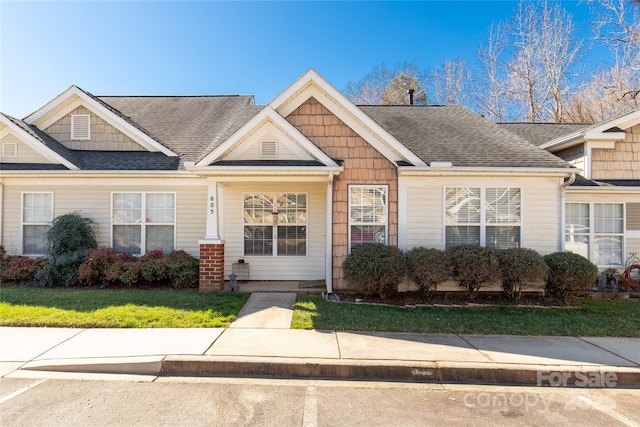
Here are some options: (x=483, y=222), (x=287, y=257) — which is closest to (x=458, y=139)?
(x=483, y=222)

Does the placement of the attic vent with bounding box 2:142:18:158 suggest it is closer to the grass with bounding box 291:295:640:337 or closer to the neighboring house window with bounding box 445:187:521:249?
the grass with bounding box 291:295:640:337

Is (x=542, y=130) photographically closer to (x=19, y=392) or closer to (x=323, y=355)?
(x=323, y=355)

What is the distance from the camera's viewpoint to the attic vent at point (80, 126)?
10.5 meters

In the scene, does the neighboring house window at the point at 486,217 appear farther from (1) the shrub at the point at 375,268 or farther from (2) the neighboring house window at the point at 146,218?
(2) the neighboring house window at the point at 146,218

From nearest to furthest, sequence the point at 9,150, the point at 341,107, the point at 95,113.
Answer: the point at 341,107 < the point at 9,150 < the point at 95,113

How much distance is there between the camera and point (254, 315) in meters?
6.43

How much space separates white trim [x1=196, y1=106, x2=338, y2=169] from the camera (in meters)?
7.80

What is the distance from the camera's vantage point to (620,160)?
31.7 ft

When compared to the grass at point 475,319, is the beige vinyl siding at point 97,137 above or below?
above

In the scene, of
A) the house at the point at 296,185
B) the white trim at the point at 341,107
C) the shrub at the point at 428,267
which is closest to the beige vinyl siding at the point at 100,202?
the house at the point at 296,185

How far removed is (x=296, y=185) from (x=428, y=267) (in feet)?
13.4

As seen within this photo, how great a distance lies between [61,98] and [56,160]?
2169mm

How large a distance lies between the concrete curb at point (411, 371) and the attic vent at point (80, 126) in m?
9.06

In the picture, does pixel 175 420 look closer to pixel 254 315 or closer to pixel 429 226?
pixel 254 315
